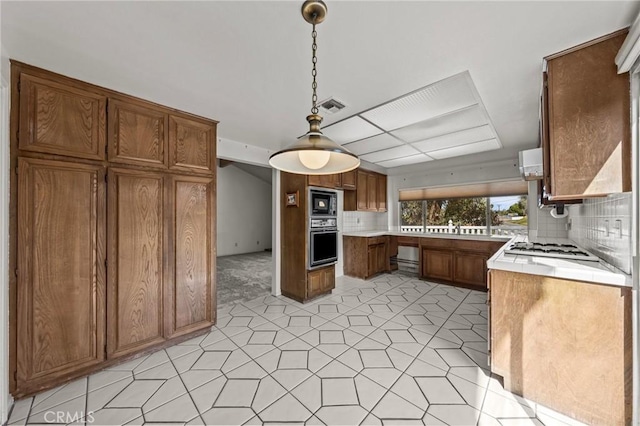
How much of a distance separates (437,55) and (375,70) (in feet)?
1.36

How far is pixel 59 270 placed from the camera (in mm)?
1823

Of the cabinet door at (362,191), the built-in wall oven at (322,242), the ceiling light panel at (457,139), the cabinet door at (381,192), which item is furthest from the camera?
the cabinet door at (381,192)

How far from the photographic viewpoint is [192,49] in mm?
1601

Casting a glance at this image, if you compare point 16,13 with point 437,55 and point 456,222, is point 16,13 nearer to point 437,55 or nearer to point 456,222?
point 437,55

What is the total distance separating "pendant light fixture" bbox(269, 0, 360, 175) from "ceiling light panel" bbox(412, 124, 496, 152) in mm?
2424

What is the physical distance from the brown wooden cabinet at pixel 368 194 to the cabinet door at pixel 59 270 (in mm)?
3757

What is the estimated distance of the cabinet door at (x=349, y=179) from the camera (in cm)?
445

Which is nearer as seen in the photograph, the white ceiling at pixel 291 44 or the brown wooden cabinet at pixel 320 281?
the white ceiling at pixel 291 44

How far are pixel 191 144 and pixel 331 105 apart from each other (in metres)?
1.49

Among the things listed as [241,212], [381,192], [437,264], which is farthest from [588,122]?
[241,212]

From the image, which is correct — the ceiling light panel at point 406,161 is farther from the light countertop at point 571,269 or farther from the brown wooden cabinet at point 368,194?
the light countertop at point 571,269

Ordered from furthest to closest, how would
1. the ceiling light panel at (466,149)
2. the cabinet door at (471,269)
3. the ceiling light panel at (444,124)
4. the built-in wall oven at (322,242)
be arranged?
1. the cabinet door at (471,269)
2. the ceiling light panel at (466,149)
3. the built-in wall oven at (322,242)
4. the ceiling light panel at (444,124)

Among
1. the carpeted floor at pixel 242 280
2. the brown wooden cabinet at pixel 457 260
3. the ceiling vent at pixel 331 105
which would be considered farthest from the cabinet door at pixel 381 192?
the ceiling vent at pixel 331 105

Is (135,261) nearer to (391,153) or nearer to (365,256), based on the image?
(365,256)
